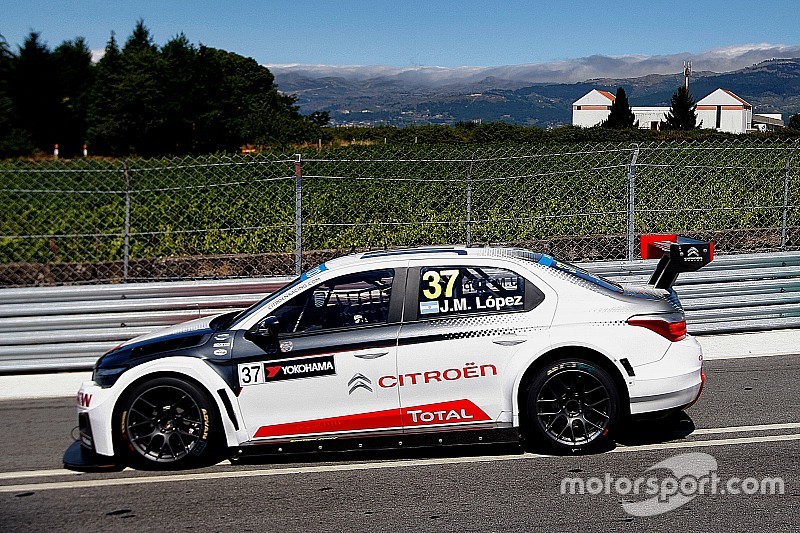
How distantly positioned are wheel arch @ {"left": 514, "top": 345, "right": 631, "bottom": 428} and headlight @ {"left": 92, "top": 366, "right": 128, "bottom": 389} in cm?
277

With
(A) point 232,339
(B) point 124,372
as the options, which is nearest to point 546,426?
(A) point 232,339

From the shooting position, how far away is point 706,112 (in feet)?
358

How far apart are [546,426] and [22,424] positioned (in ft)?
14.9

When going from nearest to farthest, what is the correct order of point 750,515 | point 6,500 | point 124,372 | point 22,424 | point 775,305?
point 750,515, point 6,500, point 124,372, point 22,424, point 775,305

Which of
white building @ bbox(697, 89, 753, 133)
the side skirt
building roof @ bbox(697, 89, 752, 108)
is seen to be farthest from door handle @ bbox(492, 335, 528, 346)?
building roof @ bbox(697, 89, 752, 108)

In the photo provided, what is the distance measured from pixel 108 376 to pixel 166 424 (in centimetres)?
53

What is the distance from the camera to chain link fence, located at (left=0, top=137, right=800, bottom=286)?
12305 mm

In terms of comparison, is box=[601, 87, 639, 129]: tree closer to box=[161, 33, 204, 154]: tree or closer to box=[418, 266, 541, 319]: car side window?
box=[161, 33, 204, 154]: tree

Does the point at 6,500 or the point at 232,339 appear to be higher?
the point at 232,339

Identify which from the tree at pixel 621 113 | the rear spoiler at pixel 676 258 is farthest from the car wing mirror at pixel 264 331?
the tree at pixel 621 113

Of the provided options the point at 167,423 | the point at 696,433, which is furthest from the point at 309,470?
the point at 696,433

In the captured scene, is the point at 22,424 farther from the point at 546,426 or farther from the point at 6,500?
the point at 546,426

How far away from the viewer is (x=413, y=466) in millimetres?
6355

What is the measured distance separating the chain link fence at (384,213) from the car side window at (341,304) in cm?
431
